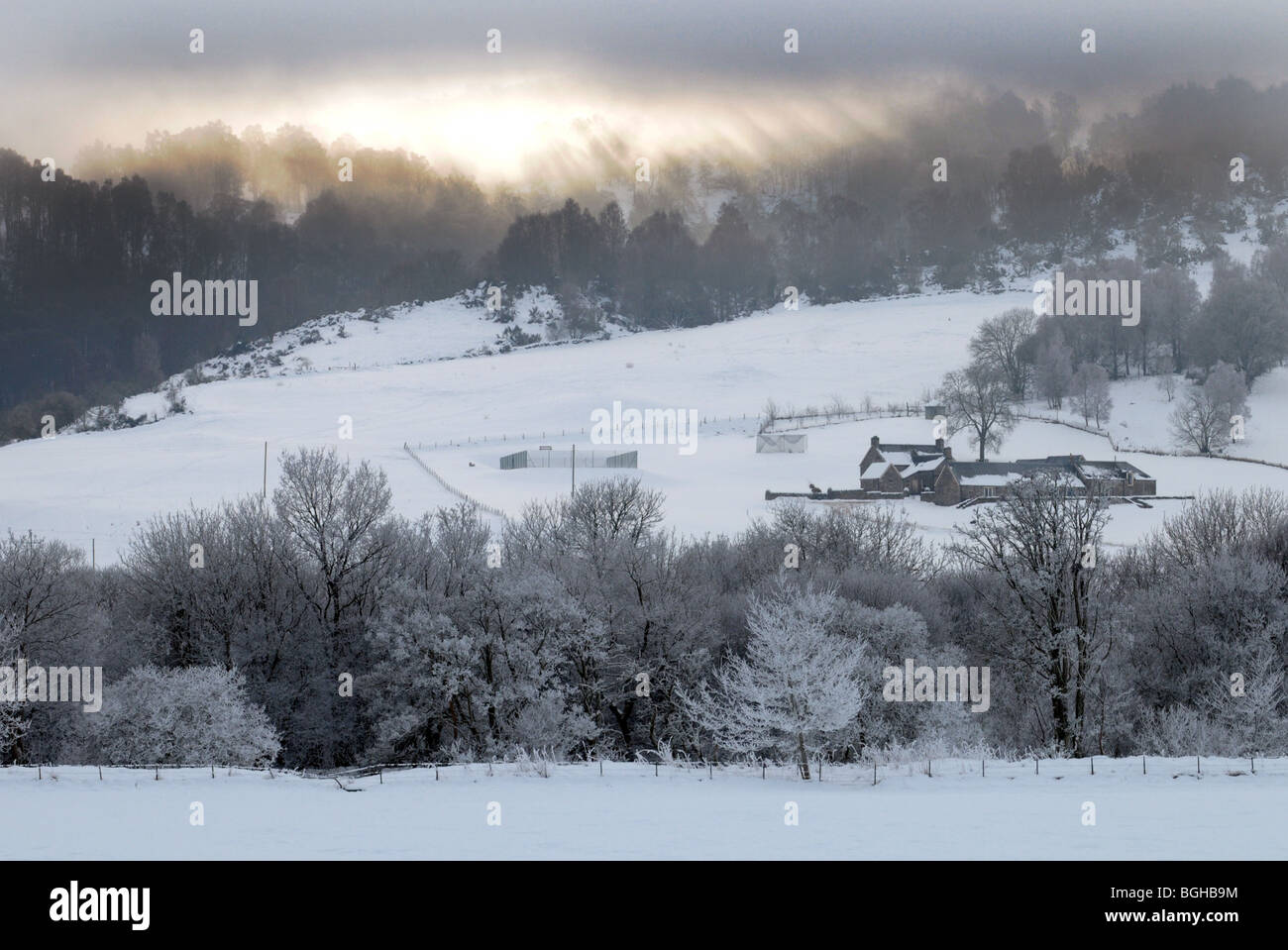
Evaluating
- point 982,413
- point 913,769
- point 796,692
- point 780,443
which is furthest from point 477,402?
point 913,769

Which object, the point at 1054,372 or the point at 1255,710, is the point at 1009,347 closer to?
the point at 1054,372

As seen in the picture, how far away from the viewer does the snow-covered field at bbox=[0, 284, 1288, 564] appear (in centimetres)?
7538

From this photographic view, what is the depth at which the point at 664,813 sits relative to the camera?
20859mm

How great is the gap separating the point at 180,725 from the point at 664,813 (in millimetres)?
14279

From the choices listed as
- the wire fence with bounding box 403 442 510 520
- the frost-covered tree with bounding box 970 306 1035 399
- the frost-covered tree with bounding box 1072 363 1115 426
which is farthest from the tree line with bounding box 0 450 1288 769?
the frost-covered tree with bounding box 970 306 1035 399

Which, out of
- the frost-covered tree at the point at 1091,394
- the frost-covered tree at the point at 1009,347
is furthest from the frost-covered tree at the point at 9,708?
the frost-covered tree at the point at 1009,347

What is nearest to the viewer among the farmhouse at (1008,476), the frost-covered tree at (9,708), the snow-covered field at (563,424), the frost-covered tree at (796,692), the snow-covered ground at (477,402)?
the frost-covered tree at (796,692)

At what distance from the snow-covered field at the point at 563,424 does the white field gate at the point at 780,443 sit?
3.78 ft

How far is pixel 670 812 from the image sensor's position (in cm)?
2091

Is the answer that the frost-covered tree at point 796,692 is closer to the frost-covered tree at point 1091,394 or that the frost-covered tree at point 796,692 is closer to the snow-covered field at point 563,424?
the snow-covered field at point 563,424

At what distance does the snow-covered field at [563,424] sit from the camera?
75.4m

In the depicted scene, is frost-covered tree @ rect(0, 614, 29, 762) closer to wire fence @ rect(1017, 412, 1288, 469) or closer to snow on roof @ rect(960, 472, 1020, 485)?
snow on roof @ rect(960, 472, 1020, 485)

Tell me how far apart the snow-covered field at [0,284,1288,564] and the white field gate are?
3.78 ft

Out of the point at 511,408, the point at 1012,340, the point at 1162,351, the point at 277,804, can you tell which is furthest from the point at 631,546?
the point at 1162,351
